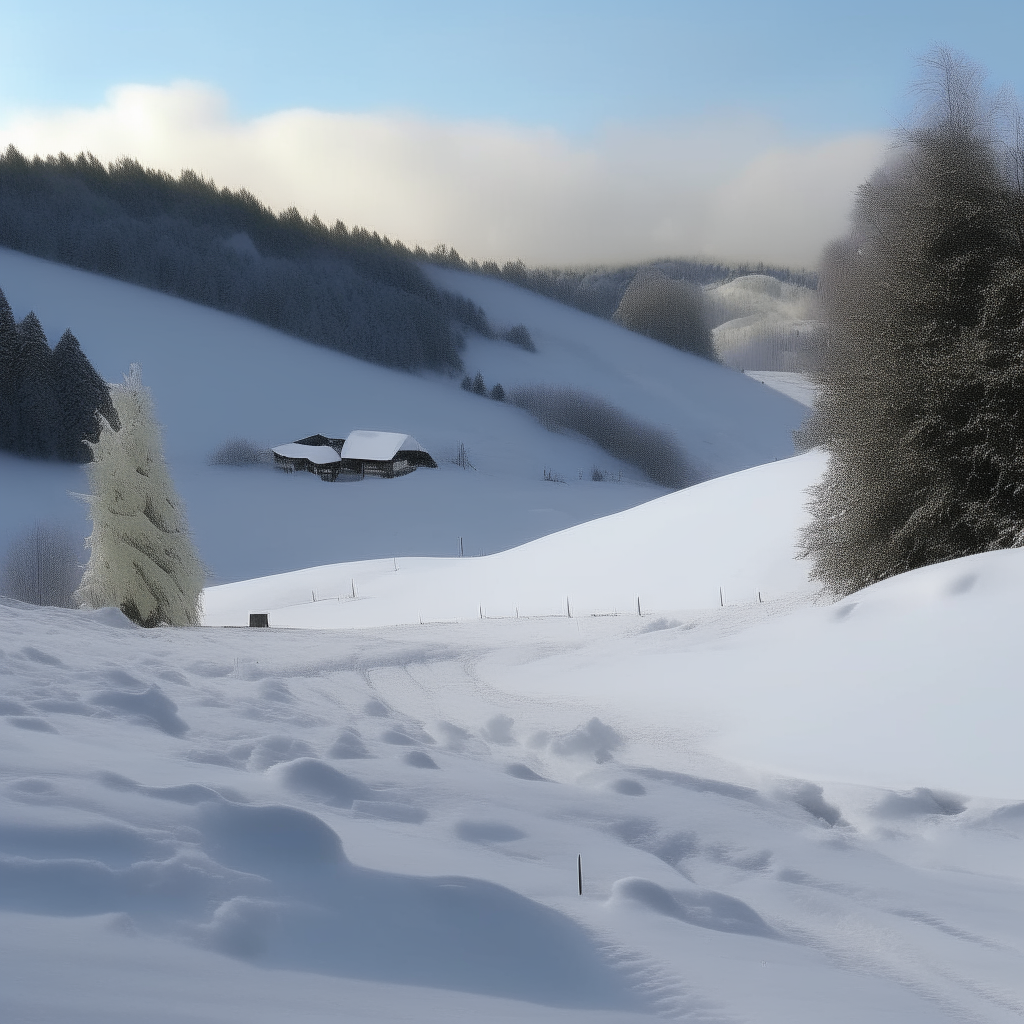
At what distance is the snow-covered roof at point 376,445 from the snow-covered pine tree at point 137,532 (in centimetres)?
5286

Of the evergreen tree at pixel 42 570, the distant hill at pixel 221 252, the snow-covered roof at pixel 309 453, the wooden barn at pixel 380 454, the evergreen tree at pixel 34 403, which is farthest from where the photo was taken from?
the distant hill at pixel 221 252

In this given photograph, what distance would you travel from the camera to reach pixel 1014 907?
4.64 meters

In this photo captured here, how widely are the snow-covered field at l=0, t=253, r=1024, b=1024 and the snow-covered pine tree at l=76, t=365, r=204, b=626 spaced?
9.33 m

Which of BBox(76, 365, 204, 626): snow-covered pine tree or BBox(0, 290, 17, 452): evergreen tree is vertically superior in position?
BBox(0, 290, 17, 452): evergreen tree

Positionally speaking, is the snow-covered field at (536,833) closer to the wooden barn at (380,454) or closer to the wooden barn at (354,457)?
the wooden barn at (380,454)

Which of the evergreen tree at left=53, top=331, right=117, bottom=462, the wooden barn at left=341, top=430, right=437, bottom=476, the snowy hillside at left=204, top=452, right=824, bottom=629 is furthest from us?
the wooden barn at left=341, top=430, right=437, bottom=476

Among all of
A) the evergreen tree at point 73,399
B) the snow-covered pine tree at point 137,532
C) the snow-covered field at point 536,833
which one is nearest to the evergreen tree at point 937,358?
the snow-covered field at point 536,833

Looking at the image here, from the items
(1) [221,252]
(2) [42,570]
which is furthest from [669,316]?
(2) [42,570]

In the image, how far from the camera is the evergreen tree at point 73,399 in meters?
66.6

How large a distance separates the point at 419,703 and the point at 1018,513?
415 inches

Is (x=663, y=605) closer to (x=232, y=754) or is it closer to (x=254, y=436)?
(x=232, y=754)

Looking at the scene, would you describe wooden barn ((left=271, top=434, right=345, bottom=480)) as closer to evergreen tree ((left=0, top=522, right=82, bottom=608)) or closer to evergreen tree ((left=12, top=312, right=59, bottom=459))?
evergreen tree ((left=12, top=312, right=59, bottom=459))

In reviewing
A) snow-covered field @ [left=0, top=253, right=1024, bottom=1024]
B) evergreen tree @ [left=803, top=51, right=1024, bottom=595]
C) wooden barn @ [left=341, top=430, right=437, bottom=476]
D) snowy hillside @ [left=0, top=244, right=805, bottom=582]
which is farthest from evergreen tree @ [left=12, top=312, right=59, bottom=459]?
evergreen tree @ [left=803, top=51, right=1024, bottom=595]

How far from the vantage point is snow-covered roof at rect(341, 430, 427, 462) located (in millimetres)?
77875
